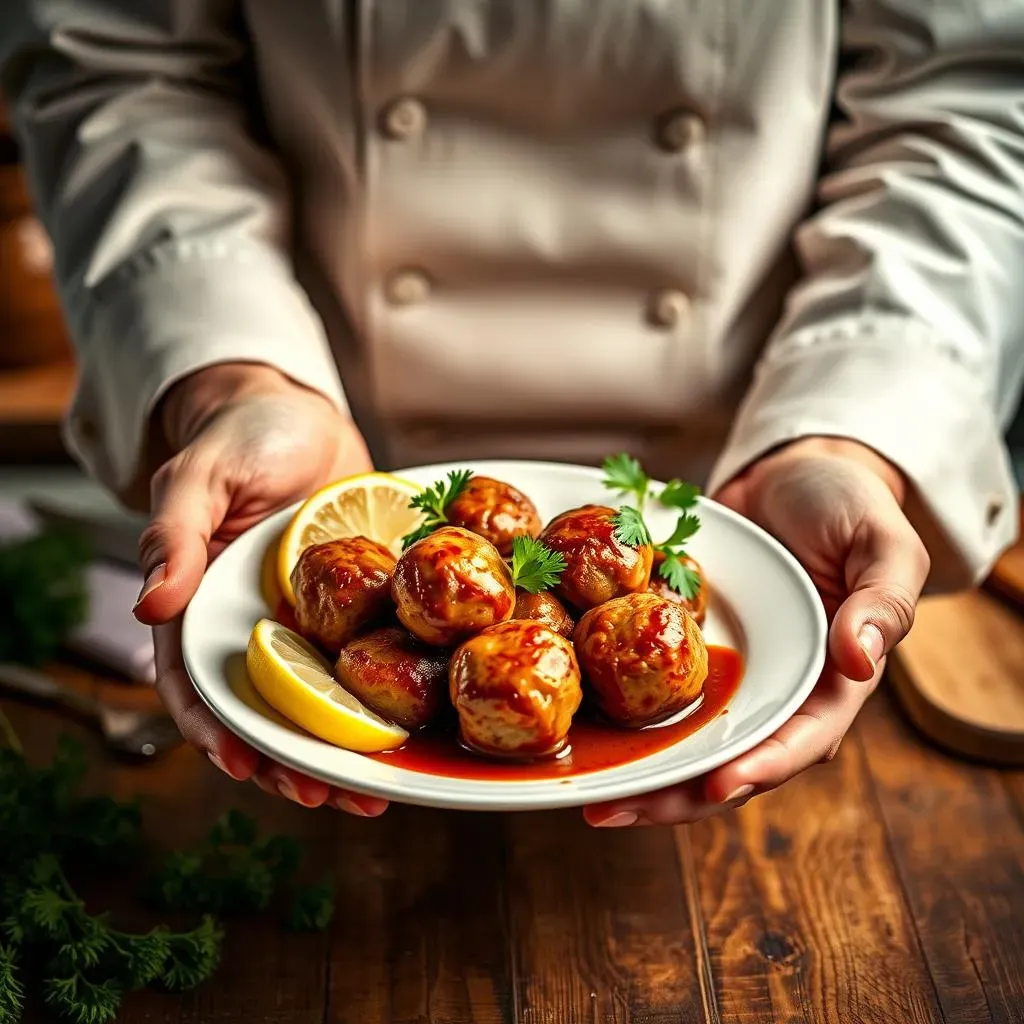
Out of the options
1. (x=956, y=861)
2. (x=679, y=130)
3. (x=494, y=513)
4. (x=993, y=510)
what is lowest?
(x=956, y=861)

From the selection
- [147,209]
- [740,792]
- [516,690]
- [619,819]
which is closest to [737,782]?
[740,792]

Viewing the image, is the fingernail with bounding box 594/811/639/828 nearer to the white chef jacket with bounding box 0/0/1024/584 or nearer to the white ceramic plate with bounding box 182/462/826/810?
the white ceramic plate with bounding box 182/462/826/810

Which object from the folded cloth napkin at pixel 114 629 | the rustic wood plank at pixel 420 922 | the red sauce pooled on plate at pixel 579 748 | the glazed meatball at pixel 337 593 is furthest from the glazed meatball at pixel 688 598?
the folded cloth napkin at pixel 114 629

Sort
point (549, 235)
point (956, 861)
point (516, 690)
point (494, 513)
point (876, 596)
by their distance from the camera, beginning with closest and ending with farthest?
1. point (516, 690)
2. point (876, 596)
3. point (494, 513)
4. point (956, 861)
5. point (549, 235)

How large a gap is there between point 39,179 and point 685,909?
1.51 meters

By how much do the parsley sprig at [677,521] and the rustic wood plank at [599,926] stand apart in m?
0.40

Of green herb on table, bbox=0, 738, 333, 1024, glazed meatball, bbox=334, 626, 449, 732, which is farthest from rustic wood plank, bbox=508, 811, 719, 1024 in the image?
glazed meatball, bbox=334, 626, 449, 732

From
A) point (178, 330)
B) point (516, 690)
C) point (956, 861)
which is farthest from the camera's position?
point (178, 330)

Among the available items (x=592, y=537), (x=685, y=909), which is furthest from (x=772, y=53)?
(x=685, y=909)

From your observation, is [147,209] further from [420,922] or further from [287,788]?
[420,922]

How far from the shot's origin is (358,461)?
182cm

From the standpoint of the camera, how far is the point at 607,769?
1251mm

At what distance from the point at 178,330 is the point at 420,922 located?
0.88 metres

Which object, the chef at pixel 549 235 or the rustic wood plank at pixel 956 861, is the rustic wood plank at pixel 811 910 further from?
the chef at pixel 549 235
